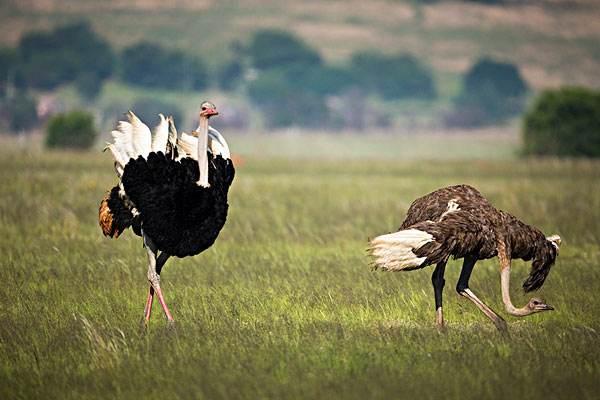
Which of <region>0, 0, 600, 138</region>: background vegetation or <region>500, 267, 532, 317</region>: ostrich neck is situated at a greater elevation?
<region>0, 0, 600, 138</region>: background vegetation

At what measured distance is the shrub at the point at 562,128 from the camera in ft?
208

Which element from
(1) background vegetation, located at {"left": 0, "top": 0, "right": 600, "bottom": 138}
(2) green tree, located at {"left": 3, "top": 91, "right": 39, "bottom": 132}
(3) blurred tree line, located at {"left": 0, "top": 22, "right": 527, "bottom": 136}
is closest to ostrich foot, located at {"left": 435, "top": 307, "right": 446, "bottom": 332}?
(1) background vegetation, located at {"left": 0, "top": 0, "right": 600, "bottom": 138}

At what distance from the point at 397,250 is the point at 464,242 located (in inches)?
29.0

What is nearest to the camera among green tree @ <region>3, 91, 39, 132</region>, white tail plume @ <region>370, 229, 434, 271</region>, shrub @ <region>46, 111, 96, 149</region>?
white tail plume @ <region>370, 229, 434, 271</region>

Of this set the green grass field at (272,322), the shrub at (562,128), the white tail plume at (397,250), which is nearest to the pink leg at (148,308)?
the green grass field at (272,322)

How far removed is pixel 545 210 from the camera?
23406mm

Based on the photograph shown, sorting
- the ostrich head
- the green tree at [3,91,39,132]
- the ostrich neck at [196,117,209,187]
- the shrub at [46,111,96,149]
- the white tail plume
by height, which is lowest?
the white tail plume

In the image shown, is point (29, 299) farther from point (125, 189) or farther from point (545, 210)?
point (545, 210)

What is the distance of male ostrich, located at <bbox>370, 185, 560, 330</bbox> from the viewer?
987 cm

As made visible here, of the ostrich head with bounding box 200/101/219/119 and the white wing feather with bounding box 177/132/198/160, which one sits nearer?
the ostrich head with bounding box 200/101/219/119

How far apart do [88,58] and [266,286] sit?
475 feet

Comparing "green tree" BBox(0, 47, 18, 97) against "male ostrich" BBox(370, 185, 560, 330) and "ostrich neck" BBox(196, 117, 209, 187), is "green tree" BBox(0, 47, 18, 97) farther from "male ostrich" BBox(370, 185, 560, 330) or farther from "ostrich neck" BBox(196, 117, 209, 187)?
"male ostrich" BBox(370, 185, 560, 330)

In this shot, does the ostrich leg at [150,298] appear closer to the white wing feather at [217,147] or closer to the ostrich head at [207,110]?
the white wing feather at [217,147]

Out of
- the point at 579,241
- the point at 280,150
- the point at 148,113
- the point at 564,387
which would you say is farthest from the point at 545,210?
the point at 148,113
